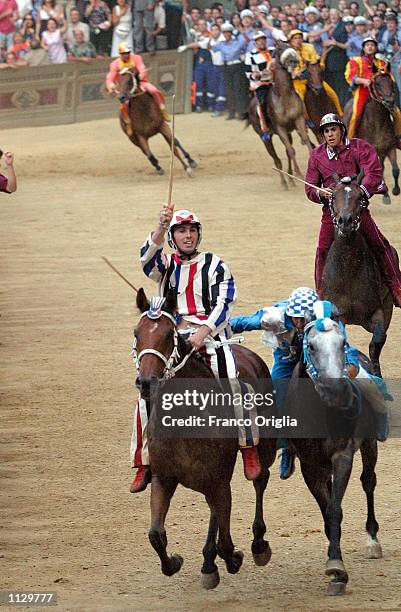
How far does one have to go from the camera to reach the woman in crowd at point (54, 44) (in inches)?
1222

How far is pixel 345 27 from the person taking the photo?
2884 centimetres

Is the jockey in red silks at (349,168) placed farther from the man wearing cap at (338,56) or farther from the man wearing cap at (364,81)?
the man wearing cap at (338,56)

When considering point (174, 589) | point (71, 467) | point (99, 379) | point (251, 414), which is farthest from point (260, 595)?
point (99, 379)

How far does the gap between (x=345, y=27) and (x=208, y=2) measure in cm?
692

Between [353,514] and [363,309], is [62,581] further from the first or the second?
[363,309]

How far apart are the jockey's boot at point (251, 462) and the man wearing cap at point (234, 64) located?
2367cm

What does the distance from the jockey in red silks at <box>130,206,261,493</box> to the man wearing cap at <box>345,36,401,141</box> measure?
531 inches

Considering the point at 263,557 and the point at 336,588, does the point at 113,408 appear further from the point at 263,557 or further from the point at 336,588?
the point at 336,588

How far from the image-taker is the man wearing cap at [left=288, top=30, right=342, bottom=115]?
23797 millimetres

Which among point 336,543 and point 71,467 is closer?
point 336,543

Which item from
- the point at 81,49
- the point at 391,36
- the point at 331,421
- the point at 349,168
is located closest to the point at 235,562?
the point at 331,421

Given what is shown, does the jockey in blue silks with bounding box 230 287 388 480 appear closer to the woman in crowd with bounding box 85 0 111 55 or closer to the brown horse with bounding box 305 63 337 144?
the brown horse with bounding box 305 63 337 144

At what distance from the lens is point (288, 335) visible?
7.81 meters

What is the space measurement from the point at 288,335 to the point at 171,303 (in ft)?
3.14
